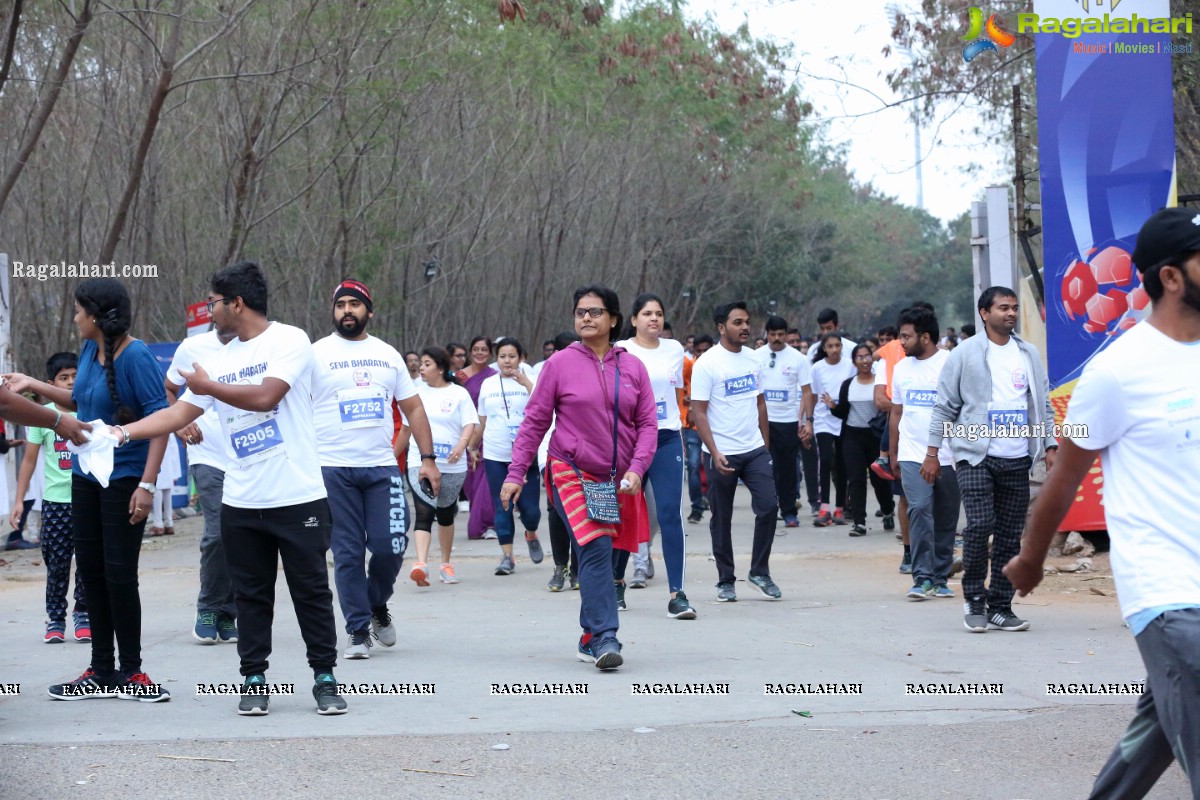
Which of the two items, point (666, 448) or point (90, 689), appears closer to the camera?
point (90, 689)

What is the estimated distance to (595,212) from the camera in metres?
32.5

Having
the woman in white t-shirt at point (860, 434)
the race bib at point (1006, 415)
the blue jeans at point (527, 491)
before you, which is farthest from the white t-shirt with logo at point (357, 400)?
the woman in white t-shirt at point (860, 434)

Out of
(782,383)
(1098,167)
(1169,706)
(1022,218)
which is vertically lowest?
(1169,706)

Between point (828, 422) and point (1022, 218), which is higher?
point (1022, 218)

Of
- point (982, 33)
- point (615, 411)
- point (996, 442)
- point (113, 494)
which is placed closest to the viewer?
point (113, 494)

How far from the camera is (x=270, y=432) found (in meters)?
6.39

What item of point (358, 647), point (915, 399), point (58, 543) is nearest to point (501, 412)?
point (915, 399)

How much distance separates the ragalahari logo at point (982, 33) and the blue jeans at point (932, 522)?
19.5 ft

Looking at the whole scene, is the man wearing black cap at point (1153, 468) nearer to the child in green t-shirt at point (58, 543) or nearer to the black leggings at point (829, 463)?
the child in green t-shirt at point (58, 543)

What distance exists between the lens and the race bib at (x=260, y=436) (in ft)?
20.9

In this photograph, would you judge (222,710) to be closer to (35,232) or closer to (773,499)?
(773,499)

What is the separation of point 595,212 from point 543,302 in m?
3.46

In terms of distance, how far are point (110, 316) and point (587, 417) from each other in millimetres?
2422

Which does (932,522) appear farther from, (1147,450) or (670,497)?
(1147,450)
